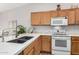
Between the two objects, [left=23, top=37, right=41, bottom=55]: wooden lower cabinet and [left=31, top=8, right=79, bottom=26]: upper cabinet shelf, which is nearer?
[left=23, top=37, right=41, bottom=55]: wooden lower cabinet

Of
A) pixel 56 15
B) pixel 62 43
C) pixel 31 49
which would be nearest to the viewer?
pixel 31 49

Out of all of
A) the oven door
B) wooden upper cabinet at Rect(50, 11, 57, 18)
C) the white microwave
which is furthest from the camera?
wooden upper cabinet at Rect(50, 11, 57, 18)

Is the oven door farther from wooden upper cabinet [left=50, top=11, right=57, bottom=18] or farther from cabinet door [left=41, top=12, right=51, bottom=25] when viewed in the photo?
wooden upper cabinet [left=50, top=11, right=57, bottom=18]

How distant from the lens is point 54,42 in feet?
8.86

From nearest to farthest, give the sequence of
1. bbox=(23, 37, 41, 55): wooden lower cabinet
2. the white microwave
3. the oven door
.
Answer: bbox=(23, 37, 41, 55): wooden lower cabinet < the oven door < the white microwave

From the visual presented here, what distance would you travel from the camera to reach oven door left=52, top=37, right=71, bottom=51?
257 centimetres

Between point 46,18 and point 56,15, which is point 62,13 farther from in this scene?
point 46,18

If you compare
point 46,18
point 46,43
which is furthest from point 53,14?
point 46,43

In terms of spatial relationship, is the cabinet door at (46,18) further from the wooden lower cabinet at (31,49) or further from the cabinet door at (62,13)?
the wooden lower cabinet at (31,49)

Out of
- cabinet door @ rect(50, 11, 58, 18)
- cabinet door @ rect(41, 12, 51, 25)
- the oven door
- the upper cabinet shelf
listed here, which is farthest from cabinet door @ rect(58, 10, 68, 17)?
the oven door

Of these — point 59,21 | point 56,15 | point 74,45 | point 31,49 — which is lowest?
point 74,45

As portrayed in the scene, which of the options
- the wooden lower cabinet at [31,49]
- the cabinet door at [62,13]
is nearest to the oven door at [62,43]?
the cabinet door at [62,13]

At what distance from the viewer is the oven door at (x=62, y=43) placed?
2570 mm

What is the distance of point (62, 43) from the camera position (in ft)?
8.57
